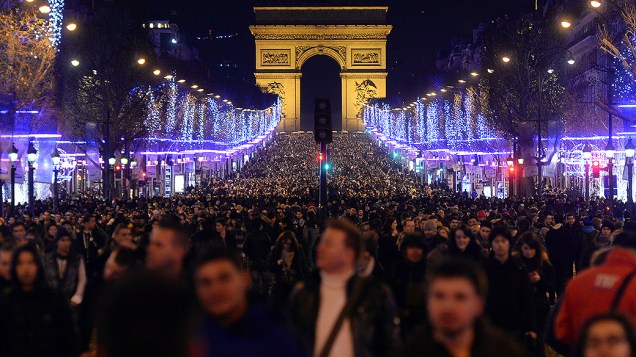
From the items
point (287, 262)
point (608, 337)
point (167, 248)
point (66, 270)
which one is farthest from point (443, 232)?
point (608, 337)

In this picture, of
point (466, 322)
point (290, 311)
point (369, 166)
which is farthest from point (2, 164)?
point (369, 166)

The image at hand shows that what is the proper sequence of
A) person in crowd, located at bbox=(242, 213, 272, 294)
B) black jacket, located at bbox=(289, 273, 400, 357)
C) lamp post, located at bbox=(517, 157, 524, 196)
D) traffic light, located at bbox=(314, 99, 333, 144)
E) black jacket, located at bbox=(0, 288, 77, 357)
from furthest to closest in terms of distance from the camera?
lamp post, located at bbox=(517, 157, 524, 196)
traffic light, located at bbox=(314, 99, 333, 144)
person in crowd, located at bbox=(242, 213, 272, 294)
black jacket, located at bbox=(0, 288, 77, 357)
black jacket, located at bbox=(289, 273, 400, 357)

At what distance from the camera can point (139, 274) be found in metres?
3.86

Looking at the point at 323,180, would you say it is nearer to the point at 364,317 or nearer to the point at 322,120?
the point at 322,120

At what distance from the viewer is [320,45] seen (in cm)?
15388

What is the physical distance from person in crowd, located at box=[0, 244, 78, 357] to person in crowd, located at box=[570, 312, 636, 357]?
342cm

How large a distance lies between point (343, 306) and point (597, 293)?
4.34 ft

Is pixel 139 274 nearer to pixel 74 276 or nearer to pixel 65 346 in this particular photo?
pixel 65 346

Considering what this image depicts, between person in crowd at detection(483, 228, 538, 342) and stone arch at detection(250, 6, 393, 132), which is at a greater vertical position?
stone arch at detection(250, 6, 393, 132)

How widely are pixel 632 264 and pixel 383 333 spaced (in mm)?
1372

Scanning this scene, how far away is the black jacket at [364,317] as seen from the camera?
6.63 m

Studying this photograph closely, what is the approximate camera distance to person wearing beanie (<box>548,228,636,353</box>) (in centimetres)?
649

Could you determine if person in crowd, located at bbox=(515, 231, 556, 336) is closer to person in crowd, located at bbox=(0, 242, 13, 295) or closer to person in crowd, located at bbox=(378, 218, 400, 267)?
person in crowd, located at bbox=(378, 218, 400, 267)

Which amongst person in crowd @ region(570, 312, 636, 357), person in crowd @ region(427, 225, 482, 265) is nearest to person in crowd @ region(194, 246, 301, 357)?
person in crowd @ region(570, 312, 636, 357)
